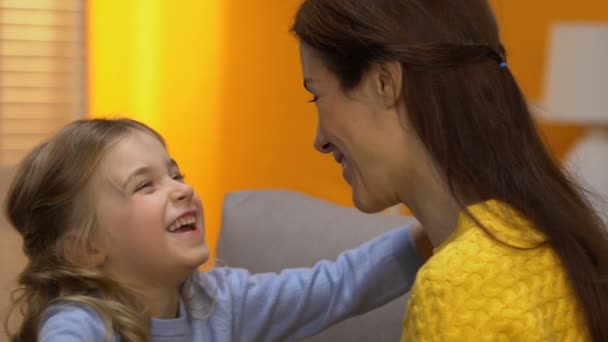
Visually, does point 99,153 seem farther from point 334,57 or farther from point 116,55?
point 116,55

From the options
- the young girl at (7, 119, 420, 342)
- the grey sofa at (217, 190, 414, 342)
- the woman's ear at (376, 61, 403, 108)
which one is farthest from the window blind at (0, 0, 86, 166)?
the woman's ear at (376, 61, 403, 108)

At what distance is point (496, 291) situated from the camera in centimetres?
114

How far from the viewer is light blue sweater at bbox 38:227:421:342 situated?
5.07 feet

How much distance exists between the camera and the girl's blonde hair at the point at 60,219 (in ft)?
4.70

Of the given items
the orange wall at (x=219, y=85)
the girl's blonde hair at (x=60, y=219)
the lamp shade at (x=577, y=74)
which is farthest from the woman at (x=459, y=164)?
the lamp shade at (x=577, y=74)

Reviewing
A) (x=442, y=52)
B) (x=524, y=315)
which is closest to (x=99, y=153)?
(x=442, y=52)

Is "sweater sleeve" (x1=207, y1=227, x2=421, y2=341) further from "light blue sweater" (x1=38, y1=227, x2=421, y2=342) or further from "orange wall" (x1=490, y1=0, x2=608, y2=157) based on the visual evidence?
"orange wall" (x1=490, y1=0, x2=608, y2=157)

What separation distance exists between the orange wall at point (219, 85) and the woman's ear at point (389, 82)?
131 cm

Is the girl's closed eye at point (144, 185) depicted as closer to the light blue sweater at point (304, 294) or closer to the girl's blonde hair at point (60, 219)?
the girl's blonde hair at point (60, 219)

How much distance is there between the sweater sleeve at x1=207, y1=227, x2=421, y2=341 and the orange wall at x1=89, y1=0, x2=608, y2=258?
1.04 m

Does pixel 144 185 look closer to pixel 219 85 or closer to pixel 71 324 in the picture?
pixel 71 324

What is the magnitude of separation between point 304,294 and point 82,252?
13.6 inches

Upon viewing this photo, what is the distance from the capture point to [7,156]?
2.32 m

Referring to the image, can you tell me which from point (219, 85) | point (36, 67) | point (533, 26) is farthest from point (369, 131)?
point (533, 26)
